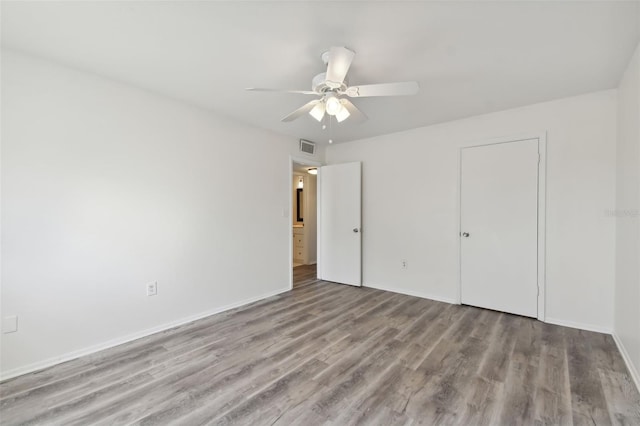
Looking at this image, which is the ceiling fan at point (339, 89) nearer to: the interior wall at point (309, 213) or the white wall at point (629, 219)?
the white wall at point (629, 219)

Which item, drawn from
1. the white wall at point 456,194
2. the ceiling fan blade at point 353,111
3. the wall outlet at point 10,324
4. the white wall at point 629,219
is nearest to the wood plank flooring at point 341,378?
the white wall at point 629,219

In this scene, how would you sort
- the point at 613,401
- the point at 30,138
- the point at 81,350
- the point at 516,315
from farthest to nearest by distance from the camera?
the point at 516,315, the point at 81,350, the point at 30,138, the point at 613,401

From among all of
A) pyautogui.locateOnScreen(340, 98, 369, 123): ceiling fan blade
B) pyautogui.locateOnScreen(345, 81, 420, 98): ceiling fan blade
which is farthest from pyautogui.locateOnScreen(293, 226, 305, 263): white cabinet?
pyautogui.locateOnScreen(345, 81, 420, 98): ceiling fan blade

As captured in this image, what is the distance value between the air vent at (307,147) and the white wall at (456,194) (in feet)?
1.44

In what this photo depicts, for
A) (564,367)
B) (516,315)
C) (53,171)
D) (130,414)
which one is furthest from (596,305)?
(53,171)

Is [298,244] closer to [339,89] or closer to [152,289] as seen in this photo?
[152,289]

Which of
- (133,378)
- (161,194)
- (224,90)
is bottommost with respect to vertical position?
(133,378)

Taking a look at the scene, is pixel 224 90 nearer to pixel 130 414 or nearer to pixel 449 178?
pixel 130 414

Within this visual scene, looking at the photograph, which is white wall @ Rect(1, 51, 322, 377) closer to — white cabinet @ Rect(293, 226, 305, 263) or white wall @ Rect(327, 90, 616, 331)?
white wall @ Rect(327, 90, 616, 331)

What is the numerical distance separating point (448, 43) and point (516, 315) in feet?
9.62

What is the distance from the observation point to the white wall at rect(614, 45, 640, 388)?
6.55 ft

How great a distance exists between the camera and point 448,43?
1.90 metres

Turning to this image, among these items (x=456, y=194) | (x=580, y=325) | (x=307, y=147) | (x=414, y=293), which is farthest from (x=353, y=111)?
(x=580, y=325)

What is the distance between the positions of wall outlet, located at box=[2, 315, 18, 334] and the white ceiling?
1.93 meters
